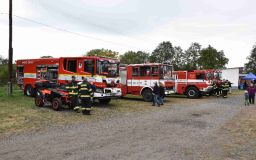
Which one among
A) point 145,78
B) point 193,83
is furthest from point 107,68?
point 193,83

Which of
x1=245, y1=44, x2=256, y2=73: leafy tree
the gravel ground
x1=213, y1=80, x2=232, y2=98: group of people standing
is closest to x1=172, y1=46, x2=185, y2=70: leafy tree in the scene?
x1=245, y1=44, x2=256, y2=73: leafy tree

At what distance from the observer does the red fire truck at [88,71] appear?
15.0 metres

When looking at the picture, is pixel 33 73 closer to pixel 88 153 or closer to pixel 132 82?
pixel 132 82

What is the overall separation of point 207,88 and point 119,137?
16.2 meters

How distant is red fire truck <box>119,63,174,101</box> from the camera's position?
746 inches

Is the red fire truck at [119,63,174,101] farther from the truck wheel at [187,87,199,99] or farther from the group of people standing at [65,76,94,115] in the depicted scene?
the group of people standing at [65,76,94,115]

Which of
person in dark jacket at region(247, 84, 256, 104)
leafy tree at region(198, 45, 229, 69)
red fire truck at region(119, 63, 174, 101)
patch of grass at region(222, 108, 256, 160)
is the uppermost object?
leafy tree at region(198, 45, 229, 69)

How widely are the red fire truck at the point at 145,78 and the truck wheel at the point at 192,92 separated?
388cm

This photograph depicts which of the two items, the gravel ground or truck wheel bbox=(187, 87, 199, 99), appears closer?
the gravel ground

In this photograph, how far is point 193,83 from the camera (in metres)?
23.0

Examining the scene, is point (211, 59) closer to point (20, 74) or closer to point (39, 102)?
point (20, 74)

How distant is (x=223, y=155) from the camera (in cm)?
637

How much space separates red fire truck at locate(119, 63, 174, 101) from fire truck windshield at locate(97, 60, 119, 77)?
3.70 metres

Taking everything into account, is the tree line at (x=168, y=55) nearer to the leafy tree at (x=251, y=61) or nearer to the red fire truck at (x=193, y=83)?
the leafy tree at (x=251, y=61)
